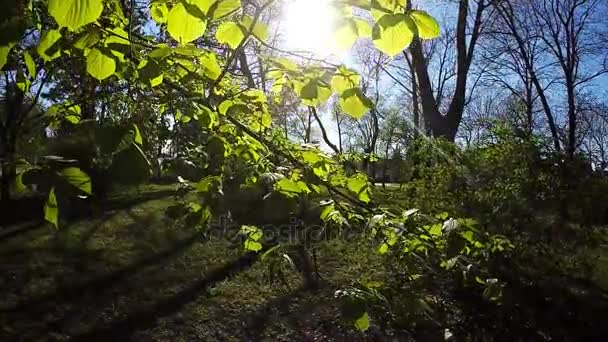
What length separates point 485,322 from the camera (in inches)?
263

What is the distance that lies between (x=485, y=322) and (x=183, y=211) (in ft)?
19.2

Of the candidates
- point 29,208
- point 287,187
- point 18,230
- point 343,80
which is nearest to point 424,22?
point 343,80

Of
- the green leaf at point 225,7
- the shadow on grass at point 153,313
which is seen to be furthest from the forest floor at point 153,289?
the green leaf at point 225,7

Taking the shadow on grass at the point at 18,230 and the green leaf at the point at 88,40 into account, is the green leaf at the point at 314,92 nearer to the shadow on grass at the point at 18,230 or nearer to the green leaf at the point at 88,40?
the green leaf at the point at 88,40

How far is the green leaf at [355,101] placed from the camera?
1.66 meters

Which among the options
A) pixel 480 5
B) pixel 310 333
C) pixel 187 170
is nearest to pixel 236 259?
pixel 310 333

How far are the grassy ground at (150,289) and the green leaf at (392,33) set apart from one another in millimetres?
4106

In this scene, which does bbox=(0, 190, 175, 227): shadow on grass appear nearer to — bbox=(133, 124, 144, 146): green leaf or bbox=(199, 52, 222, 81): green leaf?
bbox=(199, 52, 222, 81): green leaf

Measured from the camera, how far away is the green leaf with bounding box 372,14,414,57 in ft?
4.02

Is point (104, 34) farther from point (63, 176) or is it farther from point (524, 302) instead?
point (524, 302)

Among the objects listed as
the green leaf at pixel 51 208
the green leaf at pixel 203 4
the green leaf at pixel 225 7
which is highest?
the green leaf at pixel 225 7

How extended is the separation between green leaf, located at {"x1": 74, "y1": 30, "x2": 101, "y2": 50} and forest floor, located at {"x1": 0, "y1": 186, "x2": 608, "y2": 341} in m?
3.63

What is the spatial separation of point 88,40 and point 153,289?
7.37 metres

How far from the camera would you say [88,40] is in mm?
1429
